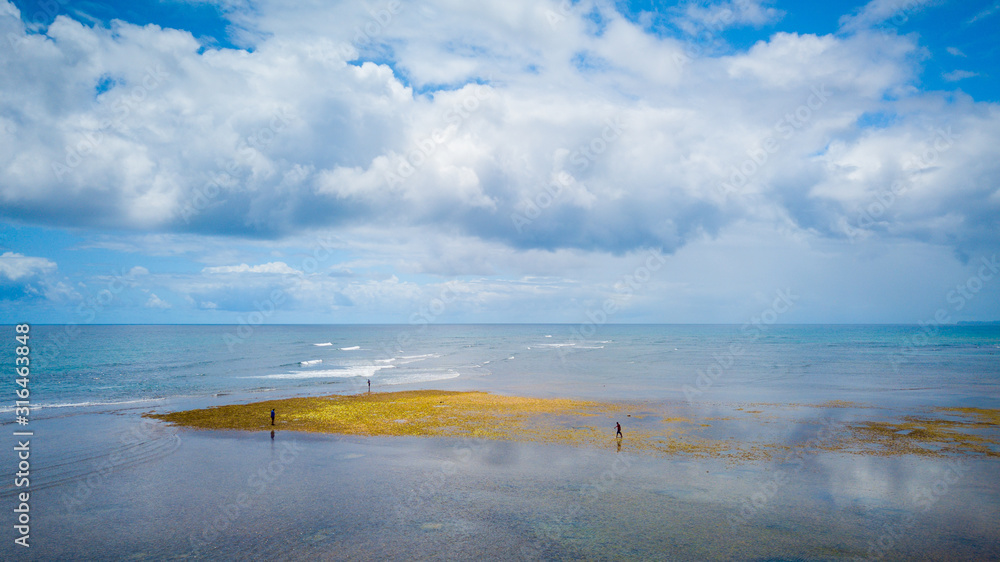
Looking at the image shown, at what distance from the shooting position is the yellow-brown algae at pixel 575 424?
32.0m

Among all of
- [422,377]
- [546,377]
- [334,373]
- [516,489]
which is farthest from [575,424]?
[334,373]

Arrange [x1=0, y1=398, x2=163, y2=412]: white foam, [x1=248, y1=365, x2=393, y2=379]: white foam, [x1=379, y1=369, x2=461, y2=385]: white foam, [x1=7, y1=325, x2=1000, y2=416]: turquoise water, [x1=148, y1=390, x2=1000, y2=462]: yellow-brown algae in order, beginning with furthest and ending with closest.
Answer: [x1=248, y1=365, x2=393, y2=379]: white foam
[x1=379, y1=369, x2=461, y2=385]: white foam
[x1=7, y1=325, x2=1000, y2=416]: turquoise water
[x1=0, y1=398, x2=163, y2=412]: white foam
[x1=148, y1=390, x2=1000, y2=462]: yellow-brown algae

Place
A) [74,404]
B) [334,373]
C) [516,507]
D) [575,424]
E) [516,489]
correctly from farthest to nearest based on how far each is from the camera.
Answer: [334,373]
[74,404]
[575,424]
[516,489]
[516,507]

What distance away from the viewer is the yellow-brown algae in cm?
3203

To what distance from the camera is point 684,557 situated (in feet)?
57.3

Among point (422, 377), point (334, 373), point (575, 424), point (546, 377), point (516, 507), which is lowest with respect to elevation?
point (516, 507)

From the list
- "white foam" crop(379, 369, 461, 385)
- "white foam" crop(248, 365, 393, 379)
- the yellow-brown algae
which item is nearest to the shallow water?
the yellow-brown algae

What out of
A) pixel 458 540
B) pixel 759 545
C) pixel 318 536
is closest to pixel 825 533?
pixel 759 545

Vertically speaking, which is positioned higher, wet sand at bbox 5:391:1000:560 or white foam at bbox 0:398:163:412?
white foam at bbox 0:398:163:412

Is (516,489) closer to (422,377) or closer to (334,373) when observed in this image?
(422,377)

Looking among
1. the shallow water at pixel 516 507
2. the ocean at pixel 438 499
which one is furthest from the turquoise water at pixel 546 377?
the shallow water at pixel 516 507

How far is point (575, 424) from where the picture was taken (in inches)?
1545

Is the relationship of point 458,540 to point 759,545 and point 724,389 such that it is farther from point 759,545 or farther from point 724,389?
point 724,389

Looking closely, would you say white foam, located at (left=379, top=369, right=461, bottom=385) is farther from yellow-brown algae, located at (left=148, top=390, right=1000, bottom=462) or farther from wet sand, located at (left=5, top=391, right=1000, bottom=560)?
wet sand, located at (left=5, top=391, right=1000, bottom=560)
